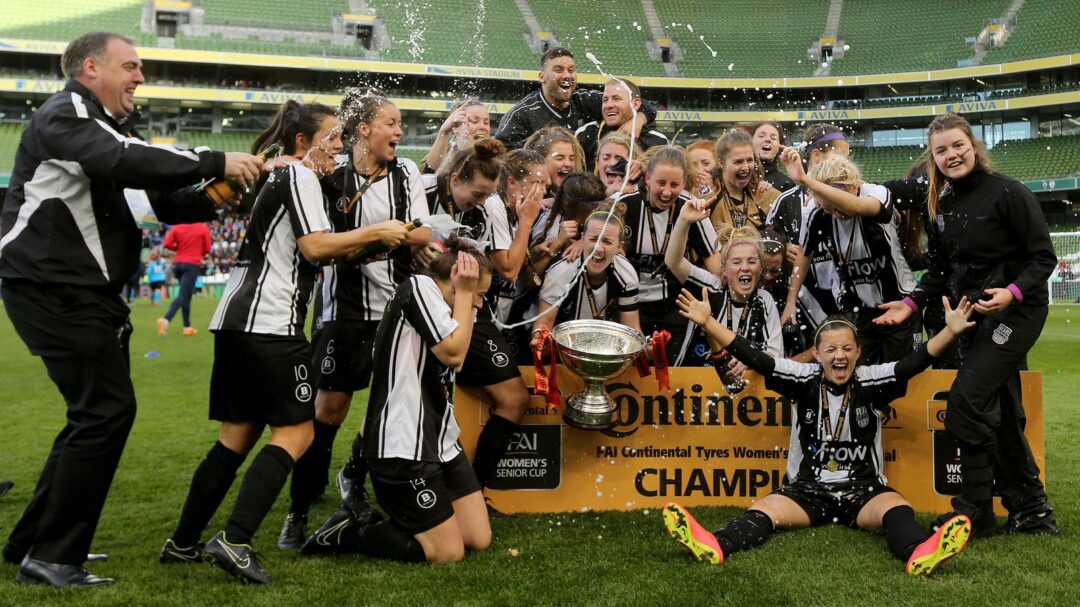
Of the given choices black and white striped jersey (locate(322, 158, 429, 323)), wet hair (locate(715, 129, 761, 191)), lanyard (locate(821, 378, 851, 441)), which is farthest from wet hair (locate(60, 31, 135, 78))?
wet hair (locate(715, 129, 761, 191))

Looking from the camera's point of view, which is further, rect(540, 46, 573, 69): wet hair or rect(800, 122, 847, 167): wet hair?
rect(540, 46, 573, 69): wet hair

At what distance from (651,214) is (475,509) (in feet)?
6.74

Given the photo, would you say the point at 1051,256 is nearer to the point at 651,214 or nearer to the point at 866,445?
the point at 866,445

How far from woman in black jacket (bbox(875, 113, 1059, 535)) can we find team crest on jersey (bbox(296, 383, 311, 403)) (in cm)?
270

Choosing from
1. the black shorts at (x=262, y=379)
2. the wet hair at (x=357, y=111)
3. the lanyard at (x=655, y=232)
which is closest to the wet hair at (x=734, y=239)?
the lanyard at (x=655, y=232)

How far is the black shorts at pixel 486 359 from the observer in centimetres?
429

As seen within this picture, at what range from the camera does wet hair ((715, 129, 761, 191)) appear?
551 cm

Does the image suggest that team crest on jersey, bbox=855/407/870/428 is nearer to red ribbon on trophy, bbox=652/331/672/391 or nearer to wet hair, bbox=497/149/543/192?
red ribbon on trophy, bbox=652/331/672/391

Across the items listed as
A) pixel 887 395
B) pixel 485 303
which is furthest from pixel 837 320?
pixel 485 303

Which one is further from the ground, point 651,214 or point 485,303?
point 651,214

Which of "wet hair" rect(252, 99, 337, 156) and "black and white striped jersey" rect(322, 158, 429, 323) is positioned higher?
"wet hair" rect(252, 99, 337, 156)

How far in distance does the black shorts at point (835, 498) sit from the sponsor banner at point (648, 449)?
0.45 metres

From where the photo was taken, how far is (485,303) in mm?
4531

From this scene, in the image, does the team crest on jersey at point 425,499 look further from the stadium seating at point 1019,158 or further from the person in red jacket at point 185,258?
the stadium seating at point 1019,158
